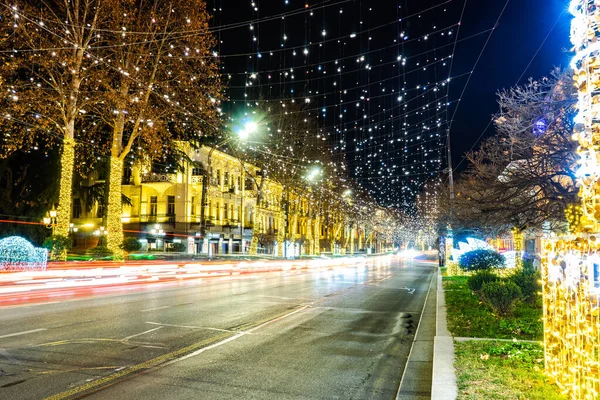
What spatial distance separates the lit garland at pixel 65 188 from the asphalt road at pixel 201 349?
44.7ft

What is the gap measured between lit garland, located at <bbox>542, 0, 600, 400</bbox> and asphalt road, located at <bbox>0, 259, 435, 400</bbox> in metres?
2.38

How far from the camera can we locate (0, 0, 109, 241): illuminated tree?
22.9m

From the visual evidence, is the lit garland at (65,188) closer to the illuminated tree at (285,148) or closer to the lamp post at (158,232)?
the illuminated tree at (285,148)

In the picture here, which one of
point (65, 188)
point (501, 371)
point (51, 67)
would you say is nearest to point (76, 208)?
point (65, 188)

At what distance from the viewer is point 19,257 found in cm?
1889

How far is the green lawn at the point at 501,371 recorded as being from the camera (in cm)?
506

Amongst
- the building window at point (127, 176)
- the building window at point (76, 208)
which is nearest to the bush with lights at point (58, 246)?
the building window at point (127, 176)

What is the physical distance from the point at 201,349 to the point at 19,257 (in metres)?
14.9

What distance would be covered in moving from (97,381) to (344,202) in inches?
2554

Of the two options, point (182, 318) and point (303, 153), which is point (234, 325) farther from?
point (303, 153)

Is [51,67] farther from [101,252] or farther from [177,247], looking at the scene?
[177,247]

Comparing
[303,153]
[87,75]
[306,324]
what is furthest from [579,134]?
[303,153]

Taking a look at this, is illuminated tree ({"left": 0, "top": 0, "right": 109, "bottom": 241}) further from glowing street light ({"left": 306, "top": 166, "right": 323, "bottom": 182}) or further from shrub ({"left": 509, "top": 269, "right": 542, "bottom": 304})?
glowing street light ({"left": 306, "top": 166, "right": 323, "bottom": 182})

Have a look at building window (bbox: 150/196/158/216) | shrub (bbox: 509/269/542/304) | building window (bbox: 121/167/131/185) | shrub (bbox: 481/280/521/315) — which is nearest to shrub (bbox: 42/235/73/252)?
shrub (bbox: 481/280/521/315)
